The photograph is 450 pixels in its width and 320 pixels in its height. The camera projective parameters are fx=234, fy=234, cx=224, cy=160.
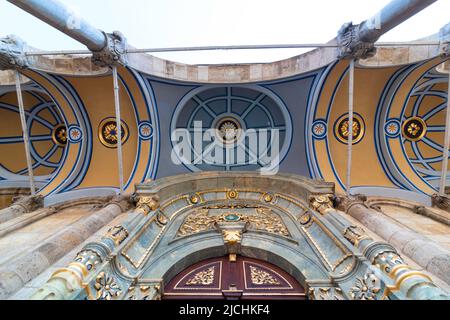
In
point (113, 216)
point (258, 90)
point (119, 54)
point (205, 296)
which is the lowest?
point (205, 296)

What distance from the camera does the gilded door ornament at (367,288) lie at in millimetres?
3613

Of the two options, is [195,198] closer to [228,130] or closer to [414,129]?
[228,130]

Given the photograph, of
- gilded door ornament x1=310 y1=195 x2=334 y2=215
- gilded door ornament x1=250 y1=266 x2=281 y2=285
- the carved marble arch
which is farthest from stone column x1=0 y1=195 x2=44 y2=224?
gilded door ornament x1=310 y1=195 x2=334 y2=215

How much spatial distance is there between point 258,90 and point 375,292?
7.18m

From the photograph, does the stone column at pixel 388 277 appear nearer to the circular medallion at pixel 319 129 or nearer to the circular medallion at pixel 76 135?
the circular medallion at pixel 319 129

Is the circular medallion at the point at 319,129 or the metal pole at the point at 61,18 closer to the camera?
the metal pole at the point at 61,18

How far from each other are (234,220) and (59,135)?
8.87 meters

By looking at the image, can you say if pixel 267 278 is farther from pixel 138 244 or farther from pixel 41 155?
pixel 41 155

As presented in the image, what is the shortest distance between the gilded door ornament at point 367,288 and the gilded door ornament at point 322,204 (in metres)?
2.17

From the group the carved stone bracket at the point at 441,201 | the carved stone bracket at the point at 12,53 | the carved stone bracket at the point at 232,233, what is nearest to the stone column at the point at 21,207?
the carved stone bracket at the point at 12,53

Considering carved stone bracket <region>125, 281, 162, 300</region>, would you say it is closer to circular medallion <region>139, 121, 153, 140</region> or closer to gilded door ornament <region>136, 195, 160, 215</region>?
gilded door ornament <region>136, 195, 160, 215</region>

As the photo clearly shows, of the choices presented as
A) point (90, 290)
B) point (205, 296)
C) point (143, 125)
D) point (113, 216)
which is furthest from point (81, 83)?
point (205, 296)

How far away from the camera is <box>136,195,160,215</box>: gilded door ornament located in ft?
20.5

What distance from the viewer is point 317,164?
8133 millimetres
